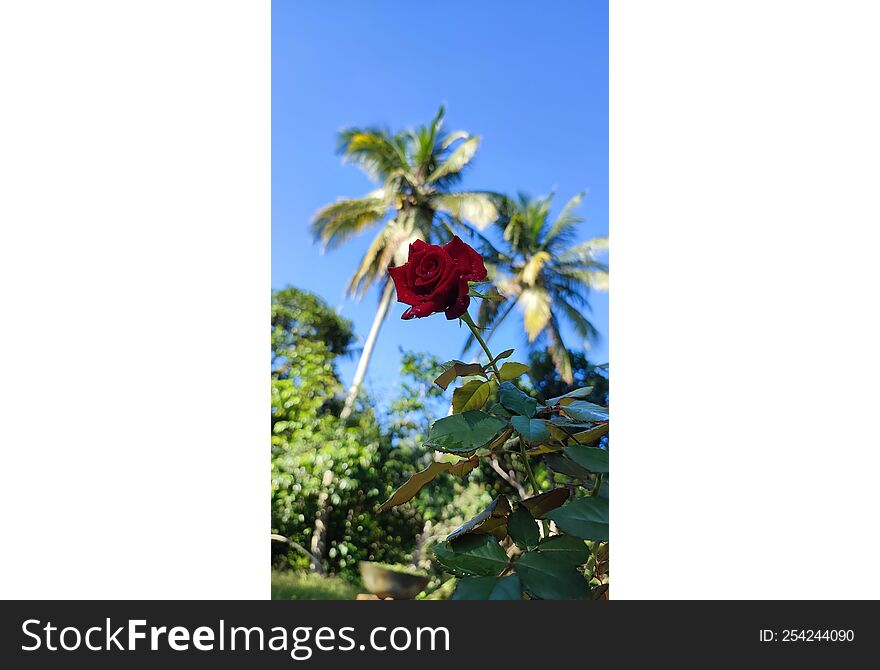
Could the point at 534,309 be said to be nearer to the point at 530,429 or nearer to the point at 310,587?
the point at 310,587

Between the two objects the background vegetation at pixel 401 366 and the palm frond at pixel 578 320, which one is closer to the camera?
the background vegetation at pixel 401 366

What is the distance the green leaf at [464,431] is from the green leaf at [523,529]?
0.05m

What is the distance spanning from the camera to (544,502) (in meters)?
0.43

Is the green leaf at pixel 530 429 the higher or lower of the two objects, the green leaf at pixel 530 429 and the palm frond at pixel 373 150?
the lower

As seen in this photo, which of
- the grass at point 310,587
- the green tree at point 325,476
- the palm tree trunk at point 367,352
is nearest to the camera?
the grass at point 310,587

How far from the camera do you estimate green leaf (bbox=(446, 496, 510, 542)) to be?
41 cm

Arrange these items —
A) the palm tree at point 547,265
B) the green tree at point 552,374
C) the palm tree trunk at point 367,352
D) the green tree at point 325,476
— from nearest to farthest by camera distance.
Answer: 1. the green tree at point 325,476
2. the palm tree trunk at point 367,352
3. the green tree at point 552,374
4. the palm tree at point 547,265

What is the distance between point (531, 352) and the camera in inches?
257

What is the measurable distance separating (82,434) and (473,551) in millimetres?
301

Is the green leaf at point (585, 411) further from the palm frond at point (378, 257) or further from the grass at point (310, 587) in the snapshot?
the palm frond at point (378, 257)

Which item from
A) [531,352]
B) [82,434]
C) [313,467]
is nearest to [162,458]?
[82,434]

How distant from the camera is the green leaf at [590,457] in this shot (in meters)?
0.38

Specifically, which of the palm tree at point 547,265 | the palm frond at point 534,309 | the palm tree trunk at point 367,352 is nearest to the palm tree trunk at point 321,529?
the palm tree trunk at point 367,352
